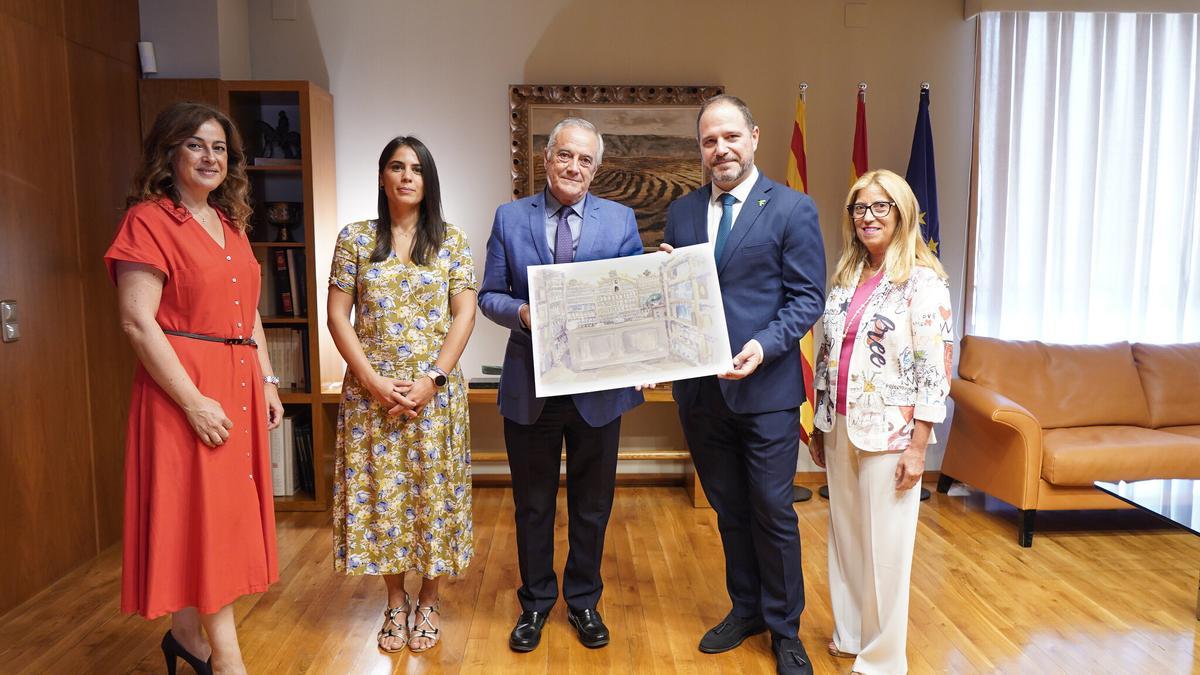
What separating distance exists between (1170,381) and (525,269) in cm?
352

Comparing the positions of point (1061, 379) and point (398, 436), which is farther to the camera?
point (1061, 379)

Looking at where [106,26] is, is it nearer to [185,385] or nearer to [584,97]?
[584,97]

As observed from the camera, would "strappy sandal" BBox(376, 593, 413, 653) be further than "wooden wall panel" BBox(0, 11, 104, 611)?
No

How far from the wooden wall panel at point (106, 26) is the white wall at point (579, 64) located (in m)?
0.62

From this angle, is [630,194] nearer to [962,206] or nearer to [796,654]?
[962,206]

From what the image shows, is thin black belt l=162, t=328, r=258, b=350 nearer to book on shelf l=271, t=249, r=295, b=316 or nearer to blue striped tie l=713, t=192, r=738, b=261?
blue striped tie l=713, t=192, r=738, b=261

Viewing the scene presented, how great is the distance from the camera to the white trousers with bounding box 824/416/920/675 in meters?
2.17

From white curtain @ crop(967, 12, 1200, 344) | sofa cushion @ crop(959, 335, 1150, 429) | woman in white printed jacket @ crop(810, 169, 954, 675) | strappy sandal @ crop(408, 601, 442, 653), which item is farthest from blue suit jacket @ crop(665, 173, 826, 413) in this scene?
white curtain @ crop(967, 12, 1200, 344)

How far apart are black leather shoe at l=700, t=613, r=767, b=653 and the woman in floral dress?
0.82 meters

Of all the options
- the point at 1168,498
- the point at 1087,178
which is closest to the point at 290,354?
the point at 1168,498

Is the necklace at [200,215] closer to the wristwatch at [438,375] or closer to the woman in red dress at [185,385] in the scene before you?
the woman in red dress at [185,385]

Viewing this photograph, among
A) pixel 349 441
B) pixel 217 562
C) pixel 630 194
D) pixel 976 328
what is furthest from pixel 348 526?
pixel 976 328

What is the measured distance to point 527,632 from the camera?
2500mm

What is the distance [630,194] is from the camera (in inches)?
165
